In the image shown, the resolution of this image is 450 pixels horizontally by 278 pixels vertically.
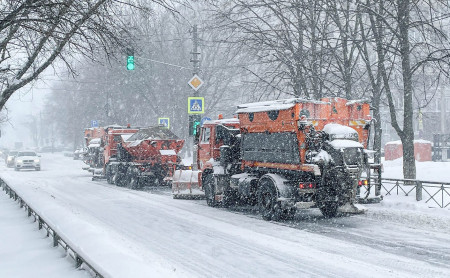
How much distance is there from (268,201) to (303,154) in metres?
1.74

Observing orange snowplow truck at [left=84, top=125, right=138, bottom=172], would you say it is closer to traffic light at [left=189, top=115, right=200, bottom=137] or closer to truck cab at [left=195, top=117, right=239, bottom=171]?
traffic light at [left=189, top=115, right=200, bottom=137]

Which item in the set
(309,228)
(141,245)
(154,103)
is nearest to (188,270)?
(141,245)

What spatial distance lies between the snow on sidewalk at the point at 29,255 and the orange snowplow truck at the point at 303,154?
5.24 m

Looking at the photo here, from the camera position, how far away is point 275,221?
1276cm

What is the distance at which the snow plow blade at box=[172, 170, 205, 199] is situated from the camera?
18.3 m

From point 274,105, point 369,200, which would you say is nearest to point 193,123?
point 274,105

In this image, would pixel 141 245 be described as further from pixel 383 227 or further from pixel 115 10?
pixel 383 227

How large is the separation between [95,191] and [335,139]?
12631 millimetres

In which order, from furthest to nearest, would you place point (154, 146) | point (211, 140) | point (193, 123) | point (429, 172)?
point (193, 123)
point (154, 146)
point (429, 172)
point (211, 140)

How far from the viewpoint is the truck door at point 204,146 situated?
1677cm

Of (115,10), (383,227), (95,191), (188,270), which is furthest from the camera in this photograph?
(95,191)

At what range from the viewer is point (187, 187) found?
18.4 metres

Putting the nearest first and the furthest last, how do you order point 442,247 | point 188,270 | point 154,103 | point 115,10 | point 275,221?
point 188,270 < point 442,247 < point 115,10 < point 275,221 < point 154,103

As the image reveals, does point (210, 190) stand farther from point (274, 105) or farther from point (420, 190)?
point (420, 190)
